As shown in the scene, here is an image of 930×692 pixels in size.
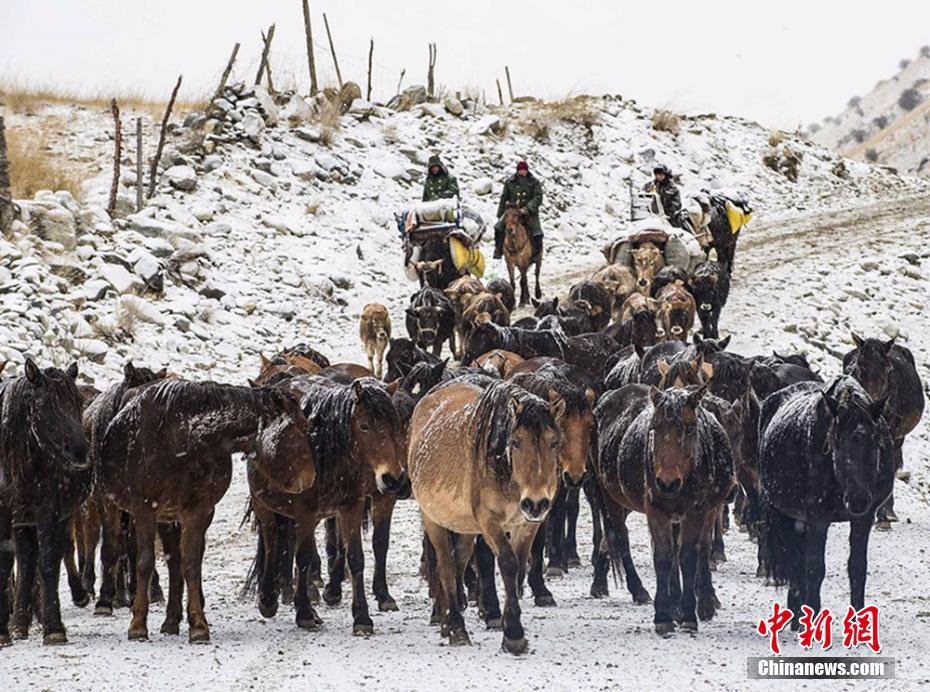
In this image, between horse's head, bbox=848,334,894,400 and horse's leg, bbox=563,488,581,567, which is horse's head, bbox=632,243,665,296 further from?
horse's leg, bbox=563,488,581,567

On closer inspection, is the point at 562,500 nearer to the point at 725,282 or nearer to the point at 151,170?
the point at 725,282

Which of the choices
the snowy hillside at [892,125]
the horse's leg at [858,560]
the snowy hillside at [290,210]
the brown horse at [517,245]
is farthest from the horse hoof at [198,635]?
the snowy hillside at [892,125]

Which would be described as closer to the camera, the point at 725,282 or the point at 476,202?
the point at 725,282

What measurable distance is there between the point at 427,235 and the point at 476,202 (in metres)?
10.8

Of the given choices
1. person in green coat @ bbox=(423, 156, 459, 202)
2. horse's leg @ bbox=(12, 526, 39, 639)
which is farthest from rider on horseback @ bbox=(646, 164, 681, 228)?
horse's leg @ bbox=(12, 526, 39, 639)

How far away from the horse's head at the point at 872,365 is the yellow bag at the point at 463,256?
10657 mm

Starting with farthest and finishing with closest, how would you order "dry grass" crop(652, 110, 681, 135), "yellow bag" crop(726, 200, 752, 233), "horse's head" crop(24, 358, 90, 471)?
"dry grass" crop(652, 110, 681, 135)
"yellow bag" crop(726, 200, 752, 233)
"horse's head" crop(24, 358, 90, 471)

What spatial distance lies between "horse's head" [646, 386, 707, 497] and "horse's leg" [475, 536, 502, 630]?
1343mm

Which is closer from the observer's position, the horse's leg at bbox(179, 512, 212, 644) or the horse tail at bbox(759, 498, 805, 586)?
the horse's leg at bbox(179, 512, 212, 644)

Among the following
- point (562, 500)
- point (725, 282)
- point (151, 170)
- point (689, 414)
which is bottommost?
point (562, 500)

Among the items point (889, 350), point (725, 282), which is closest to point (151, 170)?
point (725, 282)

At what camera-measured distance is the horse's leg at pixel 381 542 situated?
34.2ft

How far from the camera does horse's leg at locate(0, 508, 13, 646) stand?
937 centimetres

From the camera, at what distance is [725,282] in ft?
72.9
